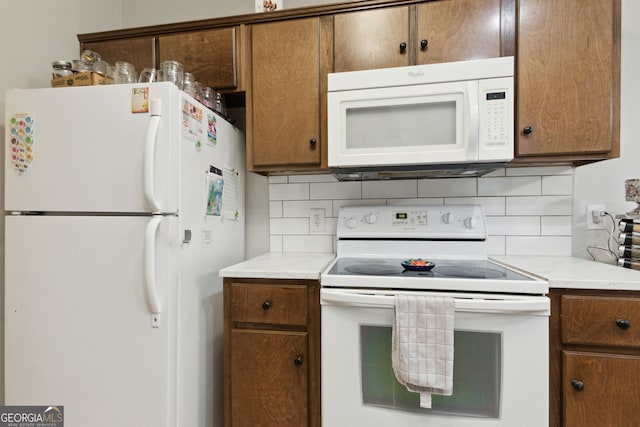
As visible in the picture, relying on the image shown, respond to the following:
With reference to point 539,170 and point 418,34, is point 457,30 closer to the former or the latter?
point 418,34

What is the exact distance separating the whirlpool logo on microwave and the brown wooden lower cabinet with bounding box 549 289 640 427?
1.87 m

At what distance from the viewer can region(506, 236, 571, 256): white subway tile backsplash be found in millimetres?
1571

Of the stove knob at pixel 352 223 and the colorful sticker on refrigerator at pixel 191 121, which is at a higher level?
the colorful sticker on refrigerator at pixel 191 121

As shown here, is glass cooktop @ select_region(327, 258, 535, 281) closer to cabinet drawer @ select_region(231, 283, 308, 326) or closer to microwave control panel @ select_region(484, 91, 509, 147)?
cabinet drawer @ select_region(231, 283, 308, 326)

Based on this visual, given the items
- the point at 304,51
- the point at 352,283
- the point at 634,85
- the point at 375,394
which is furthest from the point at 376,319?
the point at 634,85

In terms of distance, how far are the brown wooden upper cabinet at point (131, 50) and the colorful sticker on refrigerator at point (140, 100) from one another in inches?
24.9

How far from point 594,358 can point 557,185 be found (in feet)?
2.96

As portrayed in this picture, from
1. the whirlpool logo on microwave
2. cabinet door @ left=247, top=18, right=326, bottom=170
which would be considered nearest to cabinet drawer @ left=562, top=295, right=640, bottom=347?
cabinet door @ left=247, top=18, right=326, bottom=170

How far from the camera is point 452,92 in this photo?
49.6 inches

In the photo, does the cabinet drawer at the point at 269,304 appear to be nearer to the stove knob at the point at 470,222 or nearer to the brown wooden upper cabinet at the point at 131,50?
the stove knob at the point at 470,222

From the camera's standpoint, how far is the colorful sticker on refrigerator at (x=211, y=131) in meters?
1.43

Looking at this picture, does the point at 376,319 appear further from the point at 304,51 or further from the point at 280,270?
the point at 304,51

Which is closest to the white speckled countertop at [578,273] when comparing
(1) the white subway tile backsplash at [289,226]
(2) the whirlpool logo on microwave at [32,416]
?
(1) the white subway tile backsplash at [289,226]

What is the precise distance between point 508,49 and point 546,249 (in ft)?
3.34
